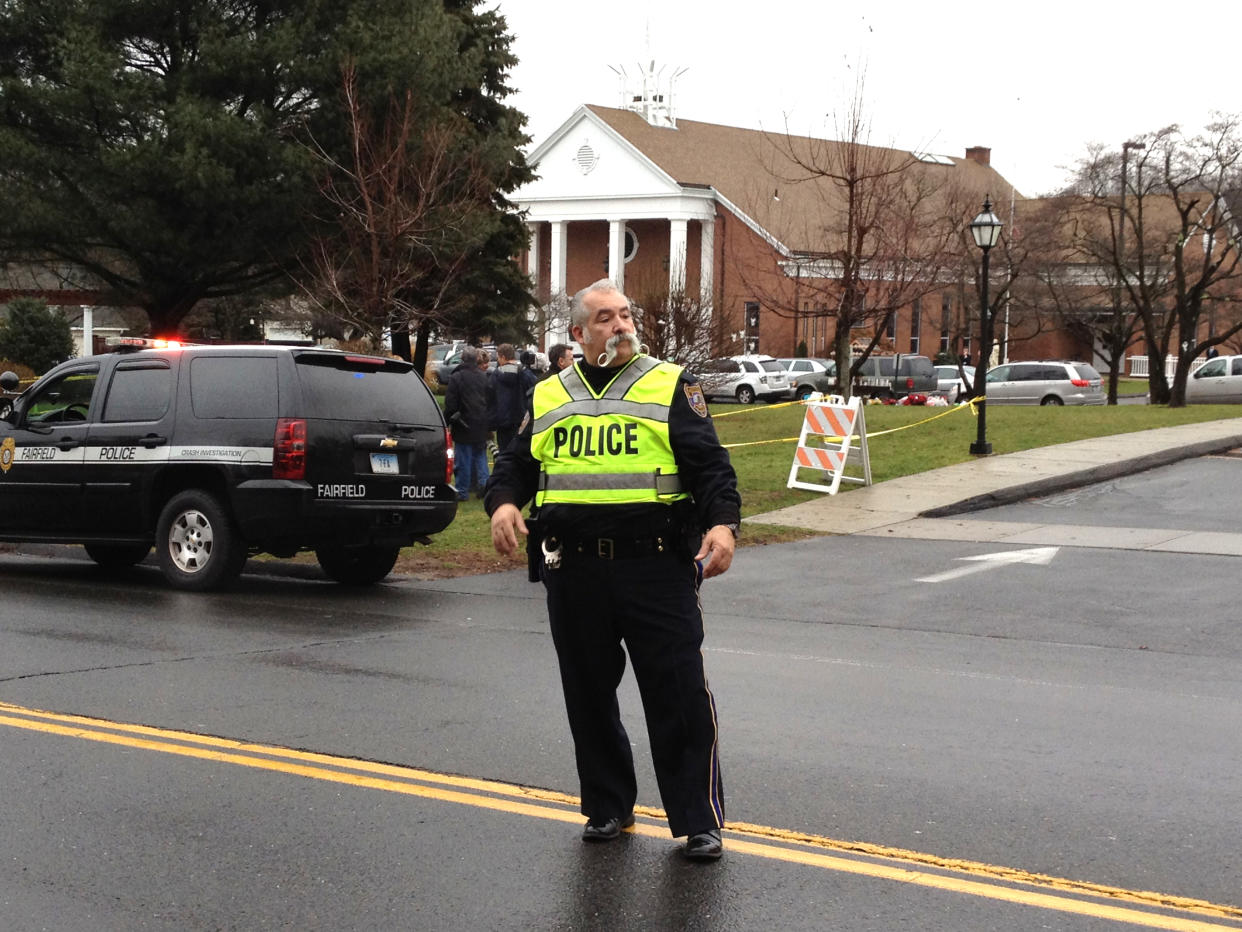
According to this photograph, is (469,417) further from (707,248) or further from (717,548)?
(707,248)

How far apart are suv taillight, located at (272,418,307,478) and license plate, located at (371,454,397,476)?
0.55 metres

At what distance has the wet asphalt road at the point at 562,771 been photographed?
473cm

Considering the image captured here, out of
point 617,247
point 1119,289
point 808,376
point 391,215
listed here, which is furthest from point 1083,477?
point 617,247

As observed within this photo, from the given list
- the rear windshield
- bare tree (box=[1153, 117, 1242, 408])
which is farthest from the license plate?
bare tree (box=[1153, 117, 1242, 408])

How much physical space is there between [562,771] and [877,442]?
→ 1836 cm

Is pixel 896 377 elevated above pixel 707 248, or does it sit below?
below

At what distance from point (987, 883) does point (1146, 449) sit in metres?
18.1

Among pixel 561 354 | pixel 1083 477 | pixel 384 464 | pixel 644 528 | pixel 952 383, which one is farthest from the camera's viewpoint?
pixel 952 383

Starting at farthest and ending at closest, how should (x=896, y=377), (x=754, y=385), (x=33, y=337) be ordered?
1. (x=896, y=377)
2. (x=754, y=385)
3. (x=33, y=337)

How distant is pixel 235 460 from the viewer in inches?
452

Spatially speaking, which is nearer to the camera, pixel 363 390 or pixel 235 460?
pixel 235 460

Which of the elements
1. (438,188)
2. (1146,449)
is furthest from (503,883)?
(438,188)

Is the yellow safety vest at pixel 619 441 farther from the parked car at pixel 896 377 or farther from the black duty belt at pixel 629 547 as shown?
the parked car at pixel 896 377

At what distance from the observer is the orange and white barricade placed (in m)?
18.3
